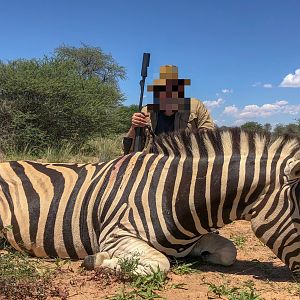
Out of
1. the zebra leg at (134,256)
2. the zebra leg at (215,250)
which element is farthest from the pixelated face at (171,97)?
the zebra leg at (134,256)

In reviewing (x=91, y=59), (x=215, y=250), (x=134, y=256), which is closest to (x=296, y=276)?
(x=215, y=250)

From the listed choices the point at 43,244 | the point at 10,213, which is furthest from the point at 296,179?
the point at 10,213

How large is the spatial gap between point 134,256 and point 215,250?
0.93 metres

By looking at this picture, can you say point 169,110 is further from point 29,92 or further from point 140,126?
point 29,92

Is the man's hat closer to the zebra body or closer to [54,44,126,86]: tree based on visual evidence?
the zebra body

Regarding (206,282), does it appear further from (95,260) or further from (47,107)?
(47,107)

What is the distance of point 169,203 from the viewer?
3396 mm

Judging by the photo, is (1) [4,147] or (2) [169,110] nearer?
(2) [169,110]

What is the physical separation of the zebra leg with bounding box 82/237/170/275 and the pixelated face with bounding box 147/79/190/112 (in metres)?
1.83

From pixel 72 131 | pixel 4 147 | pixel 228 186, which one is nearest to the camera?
pixel 228 186

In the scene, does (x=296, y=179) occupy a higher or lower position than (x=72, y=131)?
lower

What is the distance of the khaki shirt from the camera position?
4.70 meters

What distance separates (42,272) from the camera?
307cm

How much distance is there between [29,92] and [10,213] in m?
12.2
